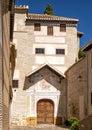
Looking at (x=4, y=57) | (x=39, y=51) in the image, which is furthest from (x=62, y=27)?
(x=4, y=57)

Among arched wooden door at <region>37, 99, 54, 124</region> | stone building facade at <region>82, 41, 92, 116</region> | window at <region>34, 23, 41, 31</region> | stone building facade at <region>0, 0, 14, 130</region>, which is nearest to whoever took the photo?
stone building facade at <region>0, 0, 14, 130</region>

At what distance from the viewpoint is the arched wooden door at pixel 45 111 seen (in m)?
37.2

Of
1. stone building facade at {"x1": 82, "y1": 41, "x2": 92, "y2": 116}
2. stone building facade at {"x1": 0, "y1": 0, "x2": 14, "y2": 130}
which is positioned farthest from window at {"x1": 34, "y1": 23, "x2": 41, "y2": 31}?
stone building facade at {"x1": 0, "y1": 0, "x2": 14, "y2": 130}

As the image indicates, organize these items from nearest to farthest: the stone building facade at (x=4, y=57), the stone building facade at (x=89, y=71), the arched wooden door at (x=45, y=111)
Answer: the stone building facade at (x=4, y=57)
the stone building facade at (x=89, y=71)
the arched wooden door at (x=45, y=111)

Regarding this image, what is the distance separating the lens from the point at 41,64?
38.0 m

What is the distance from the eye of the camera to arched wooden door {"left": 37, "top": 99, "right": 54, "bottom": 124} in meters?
37.2

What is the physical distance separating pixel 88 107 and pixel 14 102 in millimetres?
10240

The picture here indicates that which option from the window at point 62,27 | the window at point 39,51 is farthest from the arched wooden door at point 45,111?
the window at point 62,27

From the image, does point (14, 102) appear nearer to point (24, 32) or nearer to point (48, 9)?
point (24, 32)

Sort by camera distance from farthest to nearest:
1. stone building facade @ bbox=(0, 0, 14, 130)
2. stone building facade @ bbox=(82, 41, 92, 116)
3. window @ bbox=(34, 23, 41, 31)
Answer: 1. window @ bbox=(34, 23, 41, 31)
2. stone building facade @ bbox=(82, 41, 92, 116)
3. stone building facade @ bbox=(0, 0, 14, 130)

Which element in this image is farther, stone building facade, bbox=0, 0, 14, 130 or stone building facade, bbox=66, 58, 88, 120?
stone building facade, bbox=66, 58, 88, 120

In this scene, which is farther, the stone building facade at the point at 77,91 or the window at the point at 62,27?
the window at the point at 62,27

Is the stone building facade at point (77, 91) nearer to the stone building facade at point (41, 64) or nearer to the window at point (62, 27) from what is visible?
the stone building facade at point (41, 64)

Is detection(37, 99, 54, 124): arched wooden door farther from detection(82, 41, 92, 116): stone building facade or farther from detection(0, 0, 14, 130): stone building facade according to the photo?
detection(0, 0, 14, 130): stone building facade
